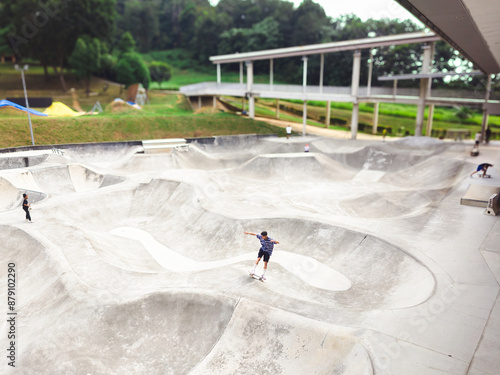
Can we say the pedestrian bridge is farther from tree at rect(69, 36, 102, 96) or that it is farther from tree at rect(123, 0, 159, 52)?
tree at rect(123, 0, 159, 52)

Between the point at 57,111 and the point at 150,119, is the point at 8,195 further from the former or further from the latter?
the point at 57,111

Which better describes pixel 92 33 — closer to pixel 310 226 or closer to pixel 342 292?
pixel 310 226

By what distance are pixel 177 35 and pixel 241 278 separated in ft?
336

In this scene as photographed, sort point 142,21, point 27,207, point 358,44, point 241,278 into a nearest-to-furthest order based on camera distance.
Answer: point 241,278 < point 27,207 < point 358,44 < point 142,21

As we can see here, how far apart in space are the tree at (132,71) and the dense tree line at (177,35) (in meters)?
0.13

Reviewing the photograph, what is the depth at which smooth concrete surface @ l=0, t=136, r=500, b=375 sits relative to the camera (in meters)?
7.20

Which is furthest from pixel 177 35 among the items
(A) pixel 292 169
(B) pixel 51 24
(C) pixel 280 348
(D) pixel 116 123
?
(C) pixel 280 348

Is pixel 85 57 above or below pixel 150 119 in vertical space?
above

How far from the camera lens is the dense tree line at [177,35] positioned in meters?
46.1

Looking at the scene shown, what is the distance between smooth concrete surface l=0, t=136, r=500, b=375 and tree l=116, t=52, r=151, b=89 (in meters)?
29.6

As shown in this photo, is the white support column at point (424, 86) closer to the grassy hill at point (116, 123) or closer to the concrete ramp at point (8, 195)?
the grassy hill at point (116, 123)

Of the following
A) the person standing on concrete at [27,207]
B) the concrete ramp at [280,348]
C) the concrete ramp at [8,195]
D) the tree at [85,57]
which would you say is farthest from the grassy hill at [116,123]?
the concrete ramp at [280,348]

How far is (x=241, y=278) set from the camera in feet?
33.6

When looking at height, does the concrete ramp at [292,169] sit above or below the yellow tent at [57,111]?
below
